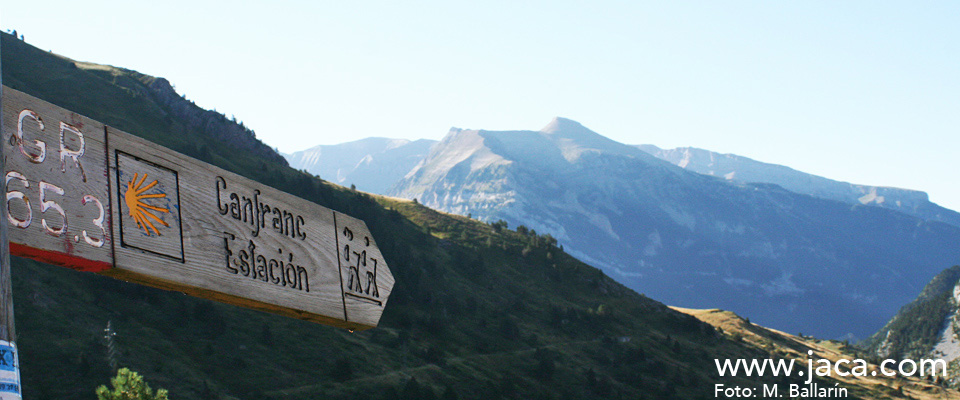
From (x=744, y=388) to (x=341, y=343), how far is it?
61387 mm

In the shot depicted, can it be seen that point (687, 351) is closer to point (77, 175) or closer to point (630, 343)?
point (630, 343)

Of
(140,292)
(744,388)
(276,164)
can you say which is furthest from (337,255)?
(276,164)

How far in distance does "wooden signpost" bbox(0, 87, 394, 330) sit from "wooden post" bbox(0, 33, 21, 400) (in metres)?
0.05

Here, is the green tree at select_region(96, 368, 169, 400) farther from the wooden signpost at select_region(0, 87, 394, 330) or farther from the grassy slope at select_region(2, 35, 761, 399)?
the grassy slope at select_region(2, 35, 761, 399)

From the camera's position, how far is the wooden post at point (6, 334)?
2.47m

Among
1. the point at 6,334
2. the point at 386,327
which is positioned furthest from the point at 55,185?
the point at 386,327

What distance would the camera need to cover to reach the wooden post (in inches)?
97.3

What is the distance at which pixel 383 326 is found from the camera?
96.4 m

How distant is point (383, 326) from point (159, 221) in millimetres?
95684

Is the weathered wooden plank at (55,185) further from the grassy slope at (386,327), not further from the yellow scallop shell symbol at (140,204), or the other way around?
the grassy slope at (386,327)

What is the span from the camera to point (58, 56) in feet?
537

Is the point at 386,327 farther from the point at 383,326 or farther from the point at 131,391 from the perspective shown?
the point at 131,391

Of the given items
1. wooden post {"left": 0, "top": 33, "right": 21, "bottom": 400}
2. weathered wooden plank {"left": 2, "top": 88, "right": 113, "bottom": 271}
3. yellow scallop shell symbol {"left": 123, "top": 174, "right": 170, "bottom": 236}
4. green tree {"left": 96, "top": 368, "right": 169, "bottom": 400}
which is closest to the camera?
wooden post {"left": 0, "top": 33, "right": 21, "bottom": 400}

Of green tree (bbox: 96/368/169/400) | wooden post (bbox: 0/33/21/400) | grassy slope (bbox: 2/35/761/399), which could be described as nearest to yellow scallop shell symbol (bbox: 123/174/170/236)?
wooden post (bbox: 0/33/21/400)
